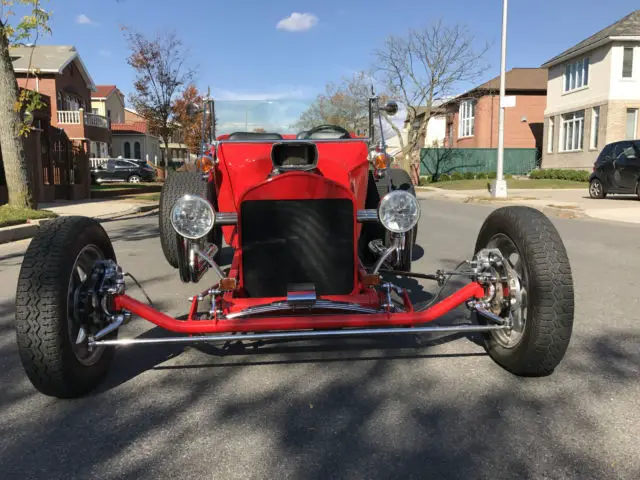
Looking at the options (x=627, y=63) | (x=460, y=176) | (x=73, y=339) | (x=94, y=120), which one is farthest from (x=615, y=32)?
(x=73, y=339)

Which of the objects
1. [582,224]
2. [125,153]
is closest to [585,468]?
[582,224]

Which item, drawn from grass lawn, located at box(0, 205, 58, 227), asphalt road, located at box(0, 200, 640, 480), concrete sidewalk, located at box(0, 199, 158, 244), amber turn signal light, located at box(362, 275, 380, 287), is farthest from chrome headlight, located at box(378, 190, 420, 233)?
grass lawn, located at box(0, 205, 58, 227)

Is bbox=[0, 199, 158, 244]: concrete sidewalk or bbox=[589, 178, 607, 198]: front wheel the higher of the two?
bbox=[589, 178, 607, 198]: front wheel

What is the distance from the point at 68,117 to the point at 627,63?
30.4 m

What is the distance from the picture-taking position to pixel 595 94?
29578mm

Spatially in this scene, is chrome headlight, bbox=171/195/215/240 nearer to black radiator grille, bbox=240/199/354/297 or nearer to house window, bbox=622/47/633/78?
black radiator grille, bbox=240/199/354/297

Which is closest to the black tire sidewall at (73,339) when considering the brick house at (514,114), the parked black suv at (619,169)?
the parked black suv at (619,169)

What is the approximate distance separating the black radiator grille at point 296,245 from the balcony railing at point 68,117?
31652 mm

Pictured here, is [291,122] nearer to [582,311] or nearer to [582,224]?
[582,311]

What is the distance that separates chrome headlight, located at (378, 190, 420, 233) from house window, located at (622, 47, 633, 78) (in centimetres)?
3018

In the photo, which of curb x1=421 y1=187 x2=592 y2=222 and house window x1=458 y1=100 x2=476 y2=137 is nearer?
curb x1=421 y1=187 x2=592 y2=222

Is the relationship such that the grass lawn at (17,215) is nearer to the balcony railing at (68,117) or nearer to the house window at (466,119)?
the balcony railing at (68,117)

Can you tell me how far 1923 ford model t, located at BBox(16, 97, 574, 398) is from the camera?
302cm

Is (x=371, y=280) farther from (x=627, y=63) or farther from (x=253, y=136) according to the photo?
(x=627, y=63)
